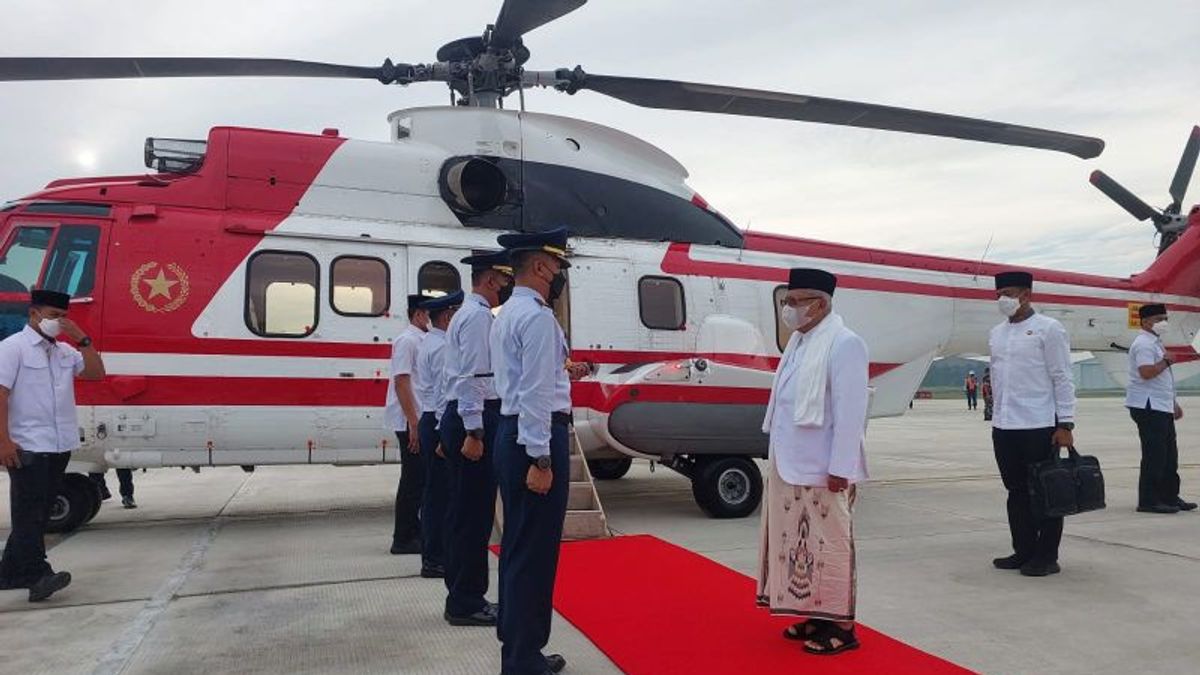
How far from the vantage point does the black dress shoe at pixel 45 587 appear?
184 inches

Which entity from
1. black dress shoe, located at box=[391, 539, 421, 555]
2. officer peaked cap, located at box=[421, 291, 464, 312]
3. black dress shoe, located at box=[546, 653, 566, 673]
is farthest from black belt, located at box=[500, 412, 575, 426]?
black dress shoe, located at box=[391, 539, 421, 555]

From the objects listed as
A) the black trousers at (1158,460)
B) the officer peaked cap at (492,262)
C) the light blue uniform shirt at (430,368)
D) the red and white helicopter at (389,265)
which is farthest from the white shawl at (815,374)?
the black trousers at (1158,460)

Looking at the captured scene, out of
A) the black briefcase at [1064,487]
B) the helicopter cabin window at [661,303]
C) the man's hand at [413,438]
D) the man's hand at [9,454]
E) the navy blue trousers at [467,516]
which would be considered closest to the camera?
the navy blue trousers at [467,516]

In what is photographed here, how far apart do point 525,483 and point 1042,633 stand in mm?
2525

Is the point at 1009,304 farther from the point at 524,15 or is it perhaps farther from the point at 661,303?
the point at 524,15

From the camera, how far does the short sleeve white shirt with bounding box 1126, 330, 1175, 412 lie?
7082 millimetres

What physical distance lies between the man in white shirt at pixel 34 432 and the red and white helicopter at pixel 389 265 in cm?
151

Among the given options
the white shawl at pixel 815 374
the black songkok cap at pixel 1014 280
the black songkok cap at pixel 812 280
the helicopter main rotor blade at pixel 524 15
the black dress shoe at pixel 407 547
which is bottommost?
the black dress shoe at pixel 407 547

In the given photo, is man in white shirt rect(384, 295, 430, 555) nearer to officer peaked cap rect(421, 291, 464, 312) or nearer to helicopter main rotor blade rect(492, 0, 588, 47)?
officer peaked cap rect(421, 291, 464, 312)

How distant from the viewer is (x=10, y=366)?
4.74 m

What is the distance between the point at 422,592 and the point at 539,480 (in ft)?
6.48

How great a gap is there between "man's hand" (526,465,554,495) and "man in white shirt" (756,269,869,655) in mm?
1186

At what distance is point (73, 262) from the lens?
21.2 ft

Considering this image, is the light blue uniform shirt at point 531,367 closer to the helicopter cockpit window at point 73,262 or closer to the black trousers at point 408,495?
the black trousers at point 408,495
